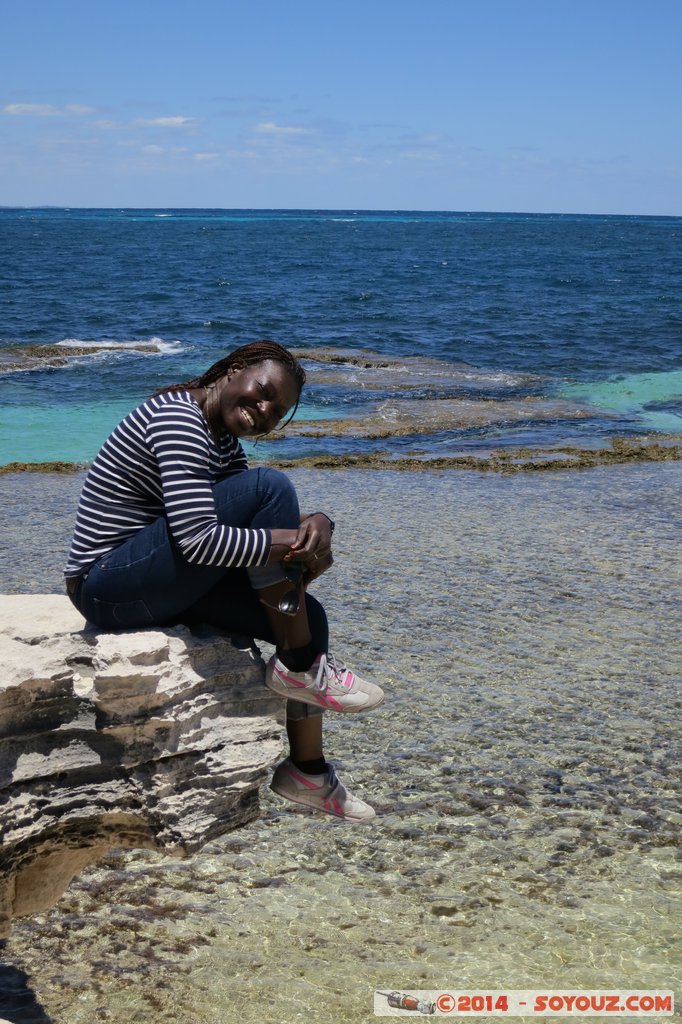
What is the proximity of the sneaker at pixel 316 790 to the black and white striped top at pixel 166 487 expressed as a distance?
3.17 feet

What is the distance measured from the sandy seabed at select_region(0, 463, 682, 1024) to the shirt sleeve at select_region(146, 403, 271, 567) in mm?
1529

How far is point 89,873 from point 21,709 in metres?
1.21

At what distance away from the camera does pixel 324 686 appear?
13.0ft

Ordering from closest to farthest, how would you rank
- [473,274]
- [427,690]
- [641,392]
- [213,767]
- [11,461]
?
[213,767] → [427,690] → [11,461] → [641,392] → [473,274]

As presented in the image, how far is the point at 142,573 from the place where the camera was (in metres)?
3.82

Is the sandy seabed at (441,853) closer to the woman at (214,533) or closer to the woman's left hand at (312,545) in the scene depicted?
the woman at (214,533)

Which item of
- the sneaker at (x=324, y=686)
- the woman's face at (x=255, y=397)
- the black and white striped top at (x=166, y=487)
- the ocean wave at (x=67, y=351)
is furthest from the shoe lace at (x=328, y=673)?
the ocean wave at (x=67, y=351)

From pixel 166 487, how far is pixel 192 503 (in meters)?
0.11

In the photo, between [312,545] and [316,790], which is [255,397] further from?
[316,790]

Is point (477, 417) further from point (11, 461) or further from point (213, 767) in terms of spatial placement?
point (213, 767)

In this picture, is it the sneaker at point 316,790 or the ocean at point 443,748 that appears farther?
the sneaker at point 316,790

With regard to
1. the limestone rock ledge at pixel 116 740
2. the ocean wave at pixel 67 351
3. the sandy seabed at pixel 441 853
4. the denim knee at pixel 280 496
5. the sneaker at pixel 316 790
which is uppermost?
the denim knee at pixel 280 496

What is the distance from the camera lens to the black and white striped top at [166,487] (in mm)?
3693

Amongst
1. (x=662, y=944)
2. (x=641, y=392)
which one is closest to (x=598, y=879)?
(x=662, y=944)
